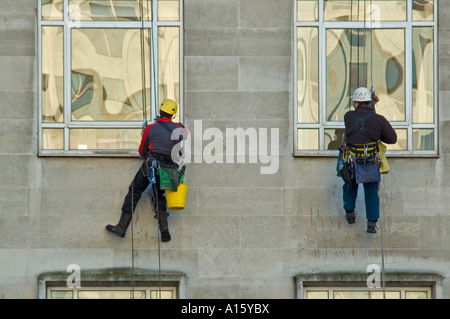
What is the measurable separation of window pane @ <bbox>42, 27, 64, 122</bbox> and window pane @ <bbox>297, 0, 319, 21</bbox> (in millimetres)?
3601

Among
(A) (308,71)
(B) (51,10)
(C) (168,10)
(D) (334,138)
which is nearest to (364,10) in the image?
(A) (308,71)

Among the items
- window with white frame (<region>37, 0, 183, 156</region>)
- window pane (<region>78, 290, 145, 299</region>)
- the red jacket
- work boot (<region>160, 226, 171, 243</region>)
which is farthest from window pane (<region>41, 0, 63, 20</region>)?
window pane (<region>78, 290, 145, 299</region>)

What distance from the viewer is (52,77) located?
23.3m

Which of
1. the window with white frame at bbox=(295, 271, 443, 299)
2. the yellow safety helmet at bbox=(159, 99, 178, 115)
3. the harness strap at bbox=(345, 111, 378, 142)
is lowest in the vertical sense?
the window with white frame at bbox=(295, 271, 443, 299)

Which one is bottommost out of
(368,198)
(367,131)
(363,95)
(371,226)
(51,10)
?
(371,226)

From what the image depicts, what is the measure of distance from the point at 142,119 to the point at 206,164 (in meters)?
1.20

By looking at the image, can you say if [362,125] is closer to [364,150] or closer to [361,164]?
[364,150]

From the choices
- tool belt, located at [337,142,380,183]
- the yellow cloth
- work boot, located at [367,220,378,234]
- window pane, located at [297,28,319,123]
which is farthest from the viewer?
window pane, located at [297,28,319,123]

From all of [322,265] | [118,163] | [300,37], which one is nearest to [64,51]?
[118,163]

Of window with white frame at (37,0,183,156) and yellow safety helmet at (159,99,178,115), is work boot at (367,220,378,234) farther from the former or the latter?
window with white frame at (37,0,183,156)

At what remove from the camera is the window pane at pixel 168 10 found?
2338 cm

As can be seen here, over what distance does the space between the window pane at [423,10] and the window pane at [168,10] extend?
11.6 feet

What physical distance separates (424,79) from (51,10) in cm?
564

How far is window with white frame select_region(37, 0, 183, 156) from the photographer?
23281 mm
